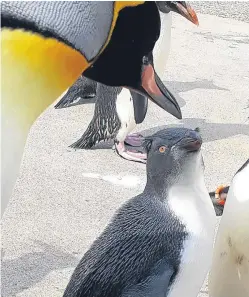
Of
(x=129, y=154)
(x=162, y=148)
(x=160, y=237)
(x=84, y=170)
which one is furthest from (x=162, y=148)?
(x=129, y=154)

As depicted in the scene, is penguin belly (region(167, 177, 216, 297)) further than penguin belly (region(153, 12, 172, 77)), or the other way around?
penguin belly (region(153, 12, 172, 77))

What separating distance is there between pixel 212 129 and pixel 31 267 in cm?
140

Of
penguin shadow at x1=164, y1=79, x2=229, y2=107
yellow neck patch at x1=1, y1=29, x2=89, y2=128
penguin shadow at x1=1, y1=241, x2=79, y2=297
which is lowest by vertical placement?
penguin shadow at x1=164, y1=79, x2=229, y2=107

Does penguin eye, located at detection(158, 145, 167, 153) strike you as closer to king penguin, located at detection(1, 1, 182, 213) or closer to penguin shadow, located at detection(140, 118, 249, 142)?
king penguin, located at detection(1, 1, 182, 213)

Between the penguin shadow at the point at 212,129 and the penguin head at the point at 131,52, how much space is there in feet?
6.38

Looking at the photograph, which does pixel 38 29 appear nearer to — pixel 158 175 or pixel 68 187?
pixel 158 175

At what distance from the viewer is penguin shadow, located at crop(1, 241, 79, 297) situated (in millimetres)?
1948

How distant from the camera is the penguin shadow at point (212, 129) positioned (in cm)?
316

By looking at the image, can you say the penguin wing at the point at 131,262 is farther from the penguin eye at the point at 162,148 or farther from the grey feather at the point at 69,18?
the grey feather at the point at 69,18

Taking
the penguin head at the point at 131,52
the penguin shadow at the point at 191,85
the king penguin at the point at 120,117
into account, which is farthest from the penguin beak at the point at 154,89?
the penguin shadow at the point at 191,85

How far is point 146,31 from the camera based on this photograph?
1133 millimetres

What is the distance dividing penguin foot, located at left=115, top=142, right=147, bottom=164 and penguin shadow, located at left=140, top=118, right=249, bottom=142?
8.7 inches

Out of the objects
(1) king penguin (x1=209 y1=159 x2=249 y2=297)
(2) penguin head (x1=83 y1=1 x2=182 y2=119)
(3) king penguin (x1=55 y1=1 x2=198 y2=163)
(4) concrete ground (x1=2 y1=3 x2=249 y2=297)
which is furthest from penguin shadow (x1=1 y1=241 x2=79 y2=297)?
(2) penguin head (x1=83 y1=1 x2=182 y2=119)

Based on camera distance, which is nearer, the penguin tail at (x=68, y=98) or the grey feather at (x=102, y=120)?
the grey feather at (x=102, y=120)
